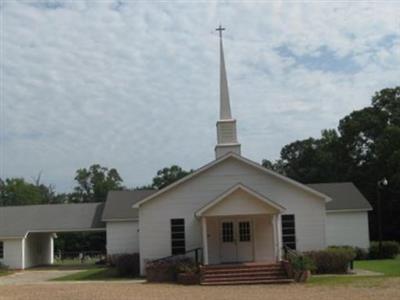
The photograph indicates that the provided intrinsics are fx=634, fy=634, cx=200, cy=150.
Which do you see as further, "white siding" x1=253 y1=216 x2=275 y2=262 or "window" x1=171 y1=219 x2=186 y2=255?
"window" x1=171 y1=219 x2=186 y2=255

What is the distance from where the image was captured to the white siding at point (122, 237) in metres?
43.0

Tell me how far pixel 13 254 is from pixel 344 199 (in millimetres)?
23432

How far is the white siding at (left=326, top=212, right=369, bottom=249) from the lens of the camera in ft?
136

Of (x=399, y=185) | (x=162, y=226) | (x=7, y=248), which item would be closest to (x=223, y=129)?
(x=162, y=226)

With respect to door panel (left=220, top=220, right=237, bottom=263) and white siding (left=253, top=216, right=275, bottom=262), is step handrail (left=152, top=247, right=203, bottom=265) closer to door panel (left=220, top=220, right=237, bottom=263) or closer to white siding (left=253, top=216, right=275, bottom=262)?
door panel (left=220, top=220, right=237, bottom=263)

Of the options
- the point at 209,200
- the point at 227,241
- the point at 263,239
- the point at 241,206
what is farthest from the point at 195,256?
the point at 263,239

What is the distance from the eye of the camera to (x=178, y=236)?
30859 millimetres

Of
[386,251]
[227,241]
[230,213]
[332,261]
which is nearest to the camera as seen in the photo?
[230,213]

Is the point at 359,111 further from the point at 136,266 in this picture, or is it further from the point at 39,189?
the point at 39,189

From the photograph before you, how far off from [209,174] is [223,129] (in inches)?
123

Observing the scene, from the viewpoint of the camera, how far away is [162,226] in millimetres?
30844

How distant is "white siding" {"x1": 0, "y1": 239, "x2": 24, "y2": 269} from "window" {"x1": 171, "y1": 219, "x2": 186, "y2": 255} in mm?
17667

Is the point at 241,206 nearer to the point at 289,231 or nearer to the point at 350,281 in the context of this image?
the point at 289,231

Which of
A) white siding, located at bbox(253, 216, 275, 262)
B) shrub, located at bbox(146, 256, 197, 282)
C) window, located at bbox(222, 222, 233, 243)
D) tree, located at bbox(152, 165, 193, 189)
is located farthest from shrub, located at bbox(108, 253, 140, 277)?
tree, located at bbox(152, 165, 193, 189)
